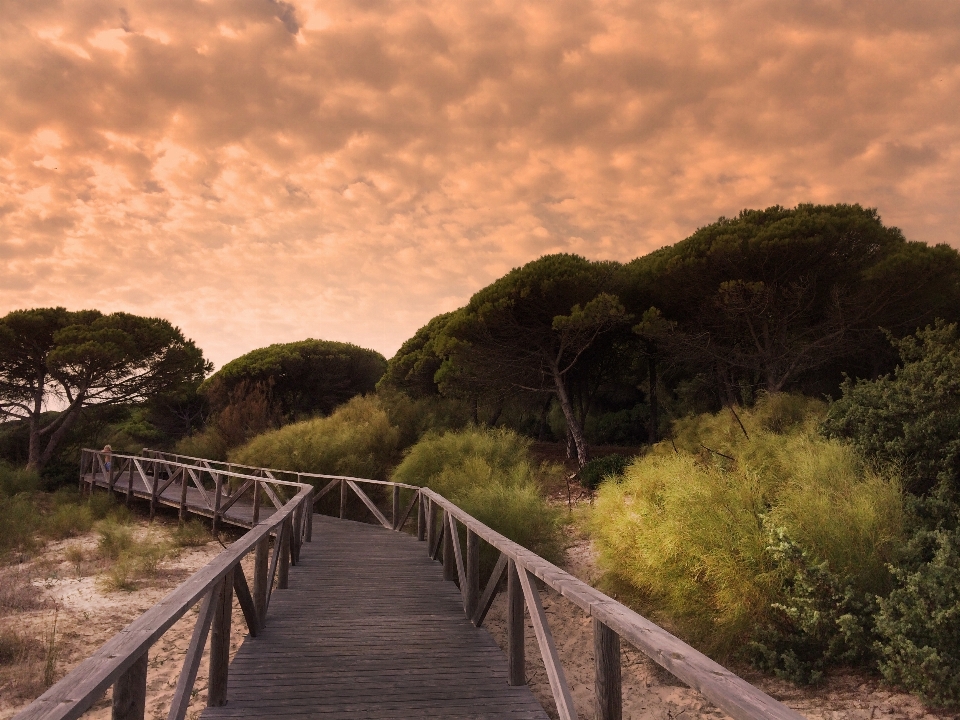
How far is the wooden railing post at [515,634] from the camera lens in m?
3.57

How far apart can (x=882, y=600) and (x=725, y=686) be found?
4012mm

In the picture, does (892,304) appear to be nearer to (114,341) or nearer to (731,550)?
(731,550)

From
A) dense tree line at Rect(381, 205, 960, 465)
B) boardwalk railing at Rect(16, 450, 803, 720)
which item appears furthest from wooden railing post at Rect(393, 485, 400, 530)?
dense tree line at Rect(381, 205, 960, 465)

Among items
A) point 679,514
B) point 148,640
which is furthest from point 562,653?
point 148,640

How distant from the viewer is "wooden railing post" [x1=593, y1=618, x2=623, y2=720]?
2328mm

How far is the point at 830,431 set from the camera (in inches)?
304

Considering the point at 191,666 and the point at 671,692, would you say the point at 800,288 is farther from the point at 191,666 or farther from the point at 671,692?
the point at 191,666

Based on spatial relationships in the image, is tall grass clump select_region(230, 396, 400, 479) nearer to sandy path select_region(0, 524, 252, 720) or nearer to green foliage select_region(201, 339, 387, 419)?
sandy path select_region(0, 524, 252, 720)

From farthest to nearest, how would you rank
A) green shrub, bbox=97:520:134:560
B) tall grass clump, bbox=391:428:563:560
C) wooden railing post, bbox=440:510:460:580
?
green shrub, bbox=97:520:134:560 < tall grass clump, bbox=391:428:563:560 < wooden railing post, bbox=440:510:460:580

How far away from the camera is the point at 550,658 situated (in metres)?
2.91

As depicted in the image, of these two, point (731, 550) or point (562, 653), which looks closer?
point (731, 550)

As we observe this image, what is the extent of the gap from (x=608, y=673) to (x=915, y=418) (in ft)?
21.1

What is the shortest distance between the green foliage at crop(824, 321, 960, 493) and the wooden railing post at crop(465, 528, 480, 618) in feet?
16.2

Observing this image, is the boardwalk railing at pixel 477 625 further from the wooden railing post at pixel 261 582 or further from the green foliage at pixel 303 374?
the green foliage at pixel 303 374
